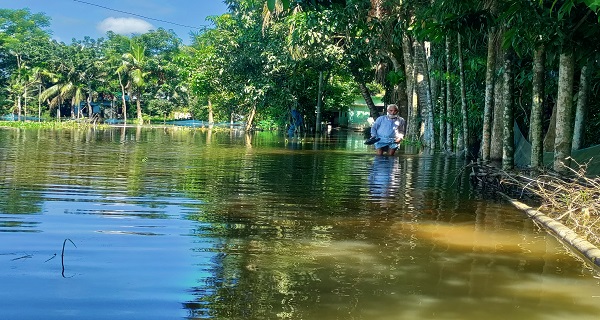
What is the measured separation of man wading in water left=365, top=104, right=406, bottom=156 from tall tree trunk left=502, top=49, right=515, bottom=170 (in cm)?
649

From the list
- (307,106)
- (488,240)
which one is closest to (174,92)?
(307,106)

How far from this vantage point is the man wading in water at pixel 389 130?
18703 mm

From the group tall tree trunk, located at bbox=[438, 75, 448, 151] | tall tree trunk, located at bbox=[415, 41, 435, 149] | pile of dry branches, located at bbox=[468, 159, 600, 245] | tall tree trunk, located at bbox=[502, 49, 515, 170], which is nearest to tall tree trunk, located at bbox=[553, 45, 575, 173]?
pile of dry branches, located at bbox=[468, 159, 600, 245]

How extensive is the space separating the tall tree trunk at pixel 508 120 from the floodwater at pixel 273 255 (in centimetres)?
202

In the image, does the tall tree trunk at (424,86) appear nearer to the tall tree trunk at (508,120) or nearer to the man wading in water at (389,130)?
the man wading in water at (389,130)

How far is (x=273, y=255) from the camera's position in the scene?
5.45 m

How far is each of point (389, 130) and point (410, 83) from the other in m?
7.03

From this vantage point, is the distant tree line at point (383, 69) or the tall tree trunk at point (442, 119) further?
the tall tree trunk at point (442, 119)

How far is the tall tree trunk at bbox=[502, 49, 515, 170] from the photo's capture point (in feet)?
39.1

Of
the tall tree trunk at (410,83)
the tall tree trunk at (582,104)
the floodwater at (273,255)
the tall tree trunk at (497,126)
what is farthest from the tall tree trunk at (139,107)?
the floodwater at (273,255)

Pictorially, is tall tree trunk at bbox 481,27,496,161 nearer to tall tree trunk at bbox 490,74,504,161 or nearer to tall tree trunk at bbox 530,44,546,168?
tall tree trunk at bbox 490,74,504,161

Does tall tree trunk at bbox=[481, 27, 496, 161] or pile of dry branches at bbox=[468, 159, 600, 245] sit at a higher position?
tall tree trunk at bbox=[481, 27, 496, 161]

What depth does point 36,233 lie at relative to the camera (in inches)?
238

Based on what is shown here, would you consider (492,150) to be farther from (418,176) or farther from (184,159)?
(184,159)
